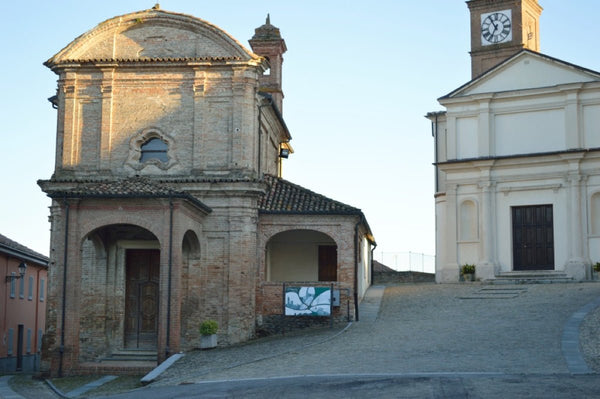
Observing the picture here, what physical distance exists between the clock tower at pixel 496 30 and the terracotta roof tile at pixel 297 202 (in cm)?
1923

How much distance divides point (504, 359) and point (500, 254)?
670 inches

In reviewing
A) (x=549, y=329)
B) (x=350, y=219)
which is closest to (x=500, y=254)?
(x=350, y=219)

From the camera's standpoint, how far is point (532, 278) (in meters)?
35.1

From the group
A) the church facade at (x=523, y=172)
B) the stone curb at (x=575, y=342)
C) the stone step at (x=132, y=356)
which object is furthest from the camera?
the church facade at (x=523, y=172)

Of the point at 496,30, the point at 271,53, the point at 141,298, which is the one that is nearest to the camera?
the point at 141,298

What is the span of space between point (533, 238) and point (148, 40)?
1746 cm

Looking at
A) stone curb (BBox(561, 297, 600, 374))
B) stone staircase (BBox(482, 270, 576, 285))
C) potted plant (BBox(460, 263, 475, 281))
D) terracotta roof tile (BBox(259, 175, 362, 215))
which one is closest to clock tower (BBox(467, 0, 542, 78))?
potted plant (BBox(460, 263, 475, 281))

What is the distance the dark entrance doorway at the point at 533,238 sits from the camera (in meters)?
35.8

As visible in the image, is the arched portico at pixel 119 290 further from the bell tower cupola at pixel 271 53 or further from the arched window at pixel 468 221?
the arched window at pixel 468 221

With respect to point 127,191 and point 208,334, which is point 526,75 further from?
point 127,191

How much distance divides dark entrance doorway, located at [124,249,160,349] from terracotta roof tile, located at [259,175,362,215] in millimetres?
4236

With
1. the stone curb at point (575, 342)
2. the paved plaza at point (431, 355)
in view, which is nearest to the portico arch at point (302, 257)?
the paved plaza at point (431, 355)

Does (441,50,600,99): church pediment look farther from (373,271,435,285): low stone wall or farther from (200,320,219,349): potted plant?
(200,320,219,349): potted plant

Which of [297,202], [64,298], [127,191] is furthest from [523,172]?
[64,298]
